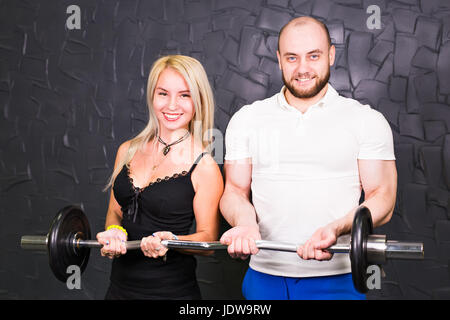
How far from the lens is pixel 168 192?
1.56 meters

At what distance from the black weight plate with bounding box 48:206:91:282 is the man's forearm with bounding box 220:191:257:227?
446 millimetres

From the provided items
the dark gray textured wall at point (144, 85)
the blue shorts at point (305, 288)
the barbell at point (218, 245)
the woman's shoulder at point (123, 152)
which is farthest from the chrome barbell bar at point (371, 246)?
the dark gray textured wall at point (144, 85)

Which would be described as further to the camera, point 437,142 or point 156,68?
point 437,142

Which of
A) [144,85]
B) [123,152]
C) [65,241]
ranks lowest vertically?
[65,241]

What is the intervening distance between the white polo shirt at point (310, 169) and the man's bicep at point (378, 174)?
0.02 metres

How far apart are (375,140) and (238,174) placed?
0.43 m

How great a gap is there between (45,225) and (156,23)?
1047 mm

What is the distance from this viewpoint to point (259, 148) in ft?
5.28

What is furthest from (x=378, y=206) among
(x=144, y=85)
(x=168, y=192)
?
(x=144, y=85)

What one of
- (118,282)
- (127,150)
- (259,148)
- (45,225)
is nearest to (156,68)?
(127,150)

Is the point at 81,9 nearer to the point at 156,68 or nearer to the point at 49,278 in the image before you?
the point at 156,68

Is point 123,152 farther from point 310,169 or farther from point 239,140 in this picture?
point 310,169

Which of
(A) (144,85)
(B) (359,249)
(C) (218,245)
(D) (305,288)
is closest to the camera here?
(B) (359,249)

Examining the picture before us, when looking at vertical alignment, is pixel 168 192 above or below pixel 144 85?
below
